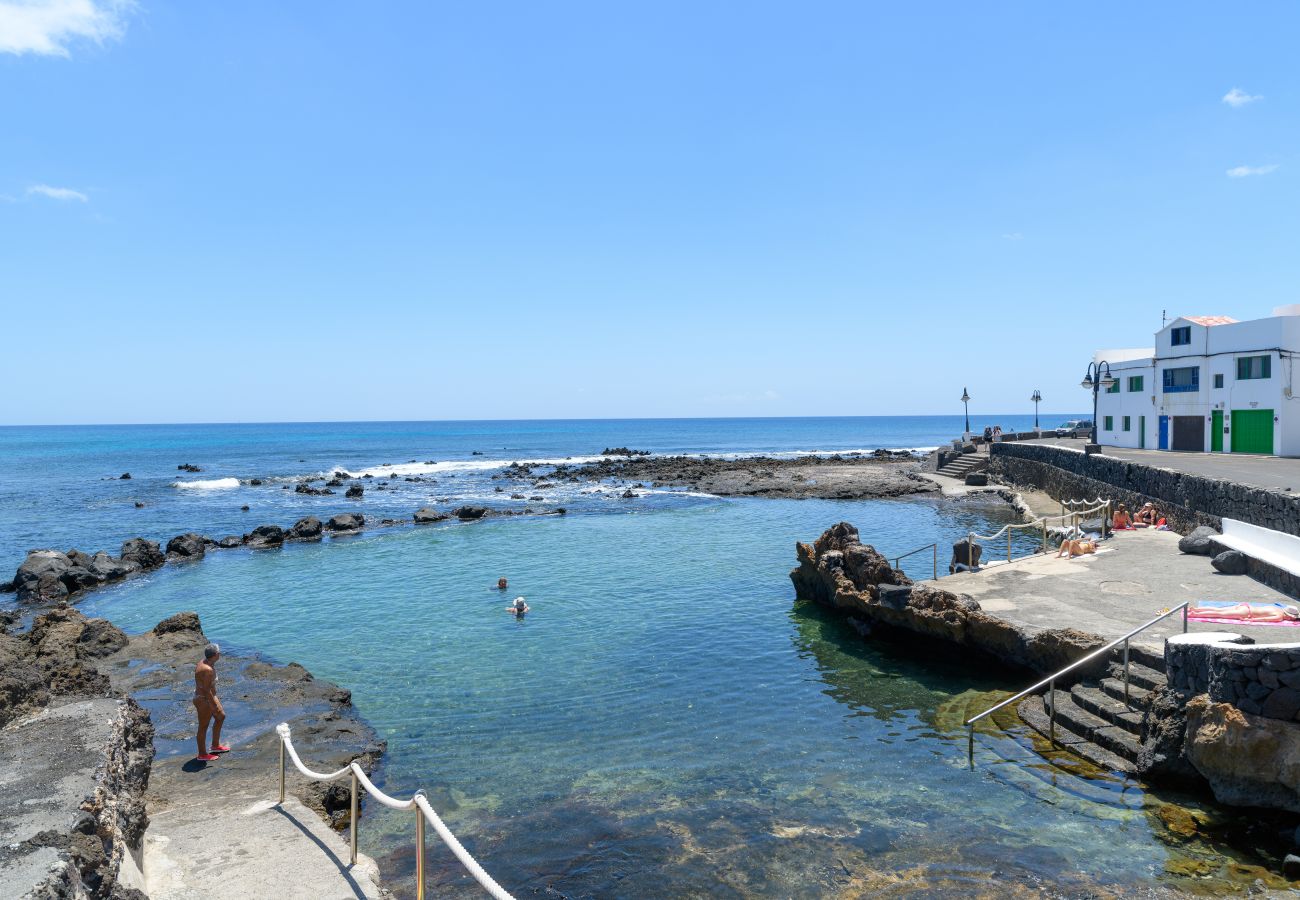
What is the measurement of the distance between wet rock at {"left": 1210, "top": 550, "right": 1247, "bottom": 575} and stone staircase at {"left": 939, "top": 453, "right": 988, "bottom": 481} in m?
36.5

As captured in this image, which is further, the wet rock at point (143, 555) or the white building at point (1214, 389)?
the white building at point (1214, 389)

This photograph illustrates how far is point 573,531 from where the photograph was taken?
118ft

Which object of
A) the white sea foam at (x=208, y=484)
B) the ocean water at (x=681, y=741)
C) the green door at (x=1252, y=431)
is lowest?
the ocean water at (x=681, y=741)

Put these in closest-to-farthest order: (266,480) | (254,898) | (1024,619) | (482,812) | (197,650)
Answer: (254,898) → (482,812) → (1024,619) → (197,650) → (266,480)

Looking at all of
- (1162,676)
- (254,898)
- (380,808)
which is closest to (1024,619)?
(1162,676)

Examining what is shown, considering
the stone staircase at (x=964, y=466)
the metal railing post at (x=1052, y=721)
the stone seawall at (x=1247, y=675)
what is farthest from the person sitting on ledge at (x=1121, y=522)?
the stone staircase at (x=964, y=466)

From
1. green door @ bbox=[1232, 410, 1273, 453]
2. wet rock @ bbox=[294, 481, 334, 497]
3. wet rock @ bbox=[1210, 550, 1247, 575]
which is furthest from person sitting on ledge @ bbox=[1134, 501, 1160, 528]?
wet rock @ bbox=[294, 481, 334, 497]

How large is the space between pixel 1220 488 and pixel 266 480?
66.4 m

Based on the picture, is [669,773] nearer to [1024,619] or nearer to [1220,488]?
[1024,619]

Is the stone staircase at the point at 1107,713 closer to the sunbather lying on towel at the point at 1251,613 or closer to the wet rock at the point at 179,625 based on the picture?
the sunbather lying on towel at the point at 1251,613

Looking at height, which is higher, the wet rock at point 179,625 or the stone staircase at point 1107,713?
the stone staircase at point 1107,713

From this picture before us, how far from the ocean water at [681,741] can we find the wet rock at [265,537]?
21.9ft

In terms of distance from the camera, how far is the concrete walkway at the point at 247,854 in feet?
22.5

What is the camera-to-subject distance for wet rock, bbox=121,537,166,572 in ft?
96.5
